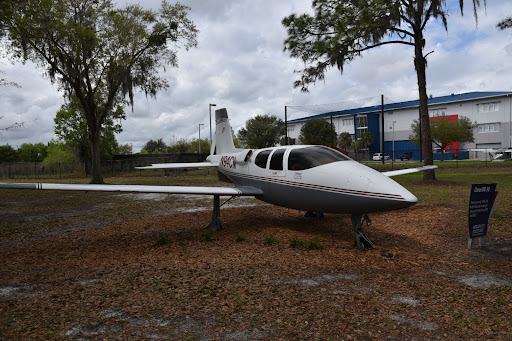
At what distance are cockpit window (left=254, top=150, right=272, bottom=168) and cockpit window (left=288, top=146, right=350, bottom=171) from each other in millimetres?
1038

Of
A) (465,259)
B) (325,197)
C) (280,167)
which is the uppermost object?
(280,167)

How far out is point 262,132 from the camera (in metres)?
74.8

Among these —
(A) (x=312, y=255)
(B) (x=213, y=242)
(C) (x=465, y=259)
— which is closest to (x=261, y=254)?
(A) (x=312, y=255)

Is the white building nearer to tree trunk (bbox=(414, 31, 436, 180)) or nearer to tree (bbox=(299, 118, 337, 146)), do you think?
tree (bbox=(299, 118, 337, 146))

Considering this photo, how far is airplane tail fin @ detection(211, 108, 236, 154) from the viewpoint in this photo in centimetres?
1421

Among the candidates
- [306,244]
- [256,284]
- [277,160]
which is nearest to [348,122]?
[277,160]

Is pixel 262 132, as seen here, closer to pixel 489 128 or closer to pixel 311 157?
pixel 489 128

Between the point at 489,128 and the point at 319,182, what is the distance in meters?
75.4

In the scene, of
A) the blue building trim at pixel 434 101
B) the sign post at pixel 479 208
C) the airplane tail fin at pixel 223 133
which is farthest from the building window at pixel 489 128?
the sign post at pixel 479 208

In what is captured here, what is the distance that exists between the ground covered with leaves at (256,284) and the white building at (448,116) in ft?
165

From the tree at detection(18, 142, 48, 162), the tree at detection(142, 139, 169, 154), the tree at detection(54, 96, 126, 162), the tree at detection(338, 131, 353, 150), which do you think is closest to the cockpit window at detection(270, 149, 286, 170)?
the tree at detection(54, 96, 126, 162)

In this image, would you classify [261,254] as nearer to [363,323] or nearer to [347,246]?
[347,246]

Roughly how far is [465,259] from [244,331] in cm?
496

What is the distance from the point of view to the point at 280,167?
8.75m
